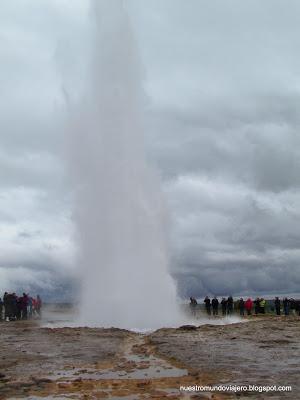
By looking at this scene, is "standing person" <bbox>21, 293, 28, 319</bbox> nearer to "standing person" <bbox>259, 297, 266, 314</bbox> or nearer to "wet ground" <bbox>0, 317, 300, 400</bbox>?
"wet ground" <bbox>0, 317, 300, 400</bbox>

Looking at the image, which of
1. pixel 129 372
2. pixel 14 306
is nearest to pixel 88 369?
pixel 129 372

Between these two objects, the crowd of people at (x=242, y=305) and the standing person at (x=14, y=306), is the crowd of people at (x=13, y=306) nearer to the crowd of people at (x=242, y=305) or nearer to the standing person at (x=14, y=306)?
the standing person at (x=14, y=306)

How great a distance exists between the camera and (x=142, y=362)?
1457cm

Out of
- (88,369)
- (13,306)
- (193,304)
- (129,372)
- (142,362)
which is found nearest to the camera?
(129,372)

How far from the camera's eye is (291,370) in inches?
492

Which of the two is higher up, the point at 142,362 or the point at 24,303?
the point at 24,303

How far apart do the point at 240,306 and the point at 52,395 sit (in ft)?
108

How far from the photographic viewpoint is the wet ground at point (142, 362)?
35.3 feet

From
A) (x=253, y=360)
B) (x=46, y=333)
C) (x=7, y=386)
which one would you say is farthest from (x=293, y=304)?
(x=7, y=386)

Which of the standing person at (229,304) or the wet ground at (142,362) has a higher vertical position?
the standing person at (229,304)

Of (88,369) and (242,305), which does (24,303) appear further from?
(88,369)

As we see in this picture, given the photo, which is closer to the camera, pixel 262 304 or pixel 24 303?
pixel 24 303

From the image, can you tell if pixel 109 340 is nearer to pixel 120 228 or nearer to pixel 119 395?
pixel 119 395

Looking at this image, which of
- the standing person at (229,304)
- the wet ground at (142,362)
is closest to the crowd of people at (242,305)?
the standing person at (229,304)
